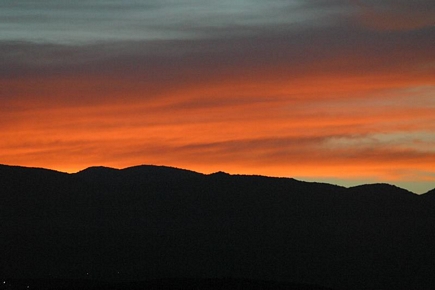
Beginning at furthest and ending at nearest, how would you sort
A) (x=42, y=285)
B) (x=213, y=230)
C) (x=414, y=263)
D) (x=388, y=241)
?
(x=213, y=230), (x=388, y=241), (x=414, y=263), (x=42, y=285)

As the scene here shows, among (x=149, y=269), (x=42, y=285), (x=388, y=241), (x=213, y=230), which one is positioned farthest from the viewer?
(x=213, y=230)

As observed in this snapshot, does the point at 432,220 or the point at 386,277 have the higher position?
the point at 432,220

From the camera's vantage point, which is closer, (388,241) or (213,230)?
(388,241)

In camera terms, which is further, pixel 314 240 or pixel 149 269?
pixel 314 240

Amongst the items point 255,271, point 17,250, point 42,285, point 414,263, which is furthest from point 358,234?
point 42,285

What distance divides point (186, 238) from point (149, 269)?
3081 cm

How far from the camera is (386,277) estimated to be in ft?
523

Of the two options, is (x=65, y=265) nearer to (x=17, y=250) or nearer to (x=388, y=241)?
(x=17, y=250)

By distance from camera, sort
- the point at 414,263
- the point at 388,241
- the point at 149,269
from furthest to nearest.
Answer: the point at 388,241
the point at 414,263
the point at 149,269

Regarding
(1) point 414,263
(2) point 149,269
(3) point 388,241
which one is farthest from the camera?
(3) point 388,241

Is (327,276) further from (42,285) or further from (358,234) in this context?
(42,285)

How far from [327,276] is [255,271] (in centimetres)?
1180

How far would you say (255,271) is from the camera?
156 m

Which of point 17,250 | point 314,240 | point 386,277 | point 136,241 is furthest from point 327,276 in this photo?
point 17,250
